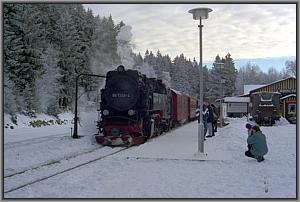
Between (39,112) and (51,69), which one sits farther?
(51,69)

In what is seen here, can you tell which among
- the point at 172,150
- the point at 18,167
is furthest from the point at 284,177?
the point at 18,167

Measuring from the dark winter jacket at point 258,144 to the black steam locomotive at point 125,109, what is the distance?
653cm

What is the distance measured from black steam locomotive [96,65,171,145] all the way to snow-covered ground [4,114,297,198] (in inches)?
79.2

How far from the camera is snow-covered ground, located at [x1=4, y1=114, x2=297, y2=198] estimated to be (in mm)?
8453

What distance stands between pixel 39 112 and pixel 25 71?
276 cm

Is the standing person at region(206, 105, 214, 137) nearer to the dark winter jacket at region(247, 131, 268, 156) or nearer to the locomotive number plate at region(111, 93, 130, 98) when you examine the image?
the locomotive number plate at region(111, 93, 130, 98)

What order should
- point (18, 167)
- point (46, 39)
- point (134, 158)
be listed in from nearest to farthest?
point (18, 167) < point (134, 158) < point (46, 39)

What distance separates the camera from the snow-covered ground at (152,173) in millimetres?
8453

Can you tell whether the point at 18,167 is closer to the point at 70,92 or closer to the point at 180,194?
the point at 180,194

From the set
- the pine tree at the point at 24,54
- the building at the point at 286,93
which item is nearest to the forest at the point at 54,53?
the pine tree at the point at 24,54

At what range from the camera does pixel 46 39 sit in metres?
32.2

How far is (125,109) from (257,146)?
7.68 meters

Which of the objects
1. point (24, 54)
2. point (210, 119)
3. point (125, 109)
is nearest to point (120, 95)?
point (125, 109)

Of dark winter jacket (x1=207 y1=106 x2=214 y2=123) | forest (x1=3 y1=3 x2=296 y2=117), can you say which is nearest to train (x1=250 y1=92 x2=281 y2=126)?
forest (x1=3 y1=3 x2=296 y2=117)
